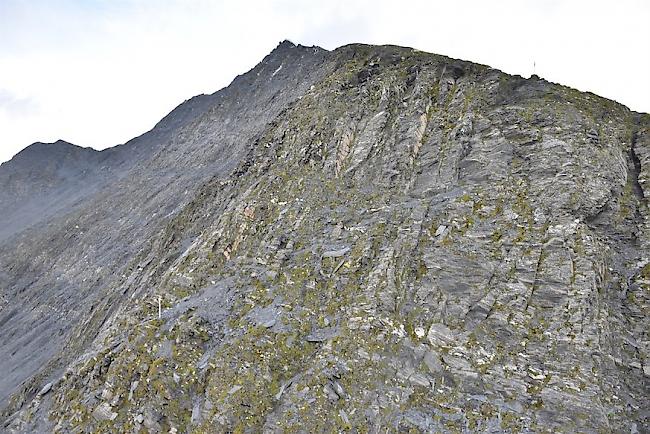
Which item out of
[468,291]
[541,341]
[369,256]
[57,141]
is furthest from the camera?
[57,141]

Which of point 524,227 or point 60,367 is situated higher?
point 524,227

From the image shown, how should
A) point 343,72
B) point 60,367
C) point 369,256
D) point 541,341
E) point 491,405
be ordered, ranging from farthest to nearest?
point 343,72 < point 60,367 < point 369,256 < point 541,341 < point 491,405

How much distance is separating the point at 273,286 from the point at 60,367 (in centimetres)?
1269

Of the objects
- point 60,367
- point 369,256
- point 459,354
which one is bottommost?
point 60,367

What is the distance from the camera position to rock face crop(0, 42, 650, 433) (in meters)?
15.2

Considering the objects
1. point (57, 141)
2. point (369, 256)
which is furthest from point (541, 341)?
point (57, 141)

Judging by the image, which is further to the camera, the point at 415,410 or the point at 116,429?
the point at 116,429

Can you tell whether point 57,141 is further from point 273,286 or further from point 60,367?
point 273,286

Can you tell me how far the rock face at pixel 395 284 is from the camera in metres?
15.2

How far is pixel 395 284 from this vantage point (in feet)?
59.1

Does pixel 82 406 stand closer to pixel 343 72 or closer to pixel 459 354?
pixel 459 354

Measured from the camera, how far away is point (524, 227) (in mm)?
18156

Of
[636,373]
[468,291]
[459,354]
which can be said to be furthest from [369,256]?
[636,373]

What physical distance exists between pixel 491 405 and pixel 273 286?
9.72m
